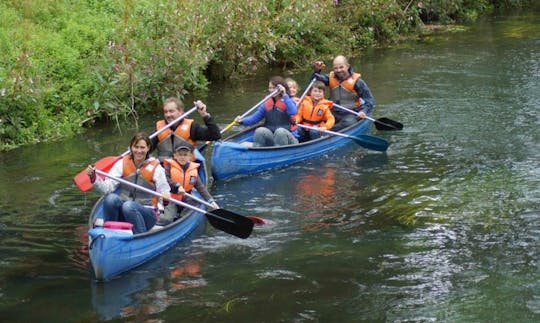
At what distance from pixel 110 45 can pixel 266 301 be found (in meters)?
6.89

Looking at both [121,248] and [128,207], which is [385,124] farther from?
[121,248]

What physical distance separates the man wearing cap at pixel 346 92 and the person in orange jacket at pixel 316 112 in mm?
500

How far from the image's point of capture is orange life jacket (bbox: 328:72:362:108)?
431 inches

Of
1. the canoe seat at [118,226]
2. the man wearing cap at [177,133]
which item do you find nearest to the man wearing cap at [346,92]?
the man wearing cap at [177,133]

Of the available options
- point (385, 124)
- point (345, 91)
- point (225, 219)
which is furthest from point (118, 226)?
point (345, 91)

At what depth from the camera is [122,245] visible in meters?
6.23

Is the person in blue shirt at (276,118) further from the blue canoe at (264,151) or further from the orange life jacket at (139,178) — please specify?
the orange life jacket at (139,178)

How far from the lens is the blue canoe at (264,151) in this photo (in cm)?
903

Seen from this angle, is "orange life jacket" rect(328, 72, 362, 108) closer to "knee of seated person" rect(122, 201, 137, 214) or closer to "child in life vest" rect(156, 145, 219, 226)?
"child in life vest" rect(156, 145, 219, 226)

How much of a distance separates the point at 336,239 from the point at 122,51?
569 centimetres

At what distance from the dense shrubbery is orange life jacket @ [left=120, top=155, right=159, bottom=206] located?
154 inches

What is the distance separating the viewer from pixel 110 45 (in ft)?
39.0

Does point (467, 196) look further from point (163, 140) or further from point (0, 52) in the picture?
point (0, 52)

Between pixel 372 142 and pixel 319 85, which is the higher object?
pixel 319 85
